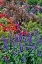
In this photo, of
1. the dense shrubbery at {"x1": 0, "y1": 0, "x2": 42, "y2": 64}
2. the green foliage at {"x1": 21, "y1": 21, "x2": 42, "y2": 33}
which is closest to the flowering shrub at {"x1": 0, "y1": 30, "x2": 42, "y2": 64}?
the dense shrubbery at {"x1": 0, "y1": 0, "x2": 42, "y2": 64}

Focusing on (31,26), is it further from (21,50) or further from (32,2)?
(32,2)

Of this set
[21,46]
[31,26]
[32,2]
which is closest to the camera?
[21,46]

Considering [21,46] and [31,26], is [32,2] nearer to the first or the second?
[31,26]

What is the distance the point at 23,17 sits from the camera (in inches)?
215

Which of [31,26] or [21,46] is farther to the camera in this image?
[31,26]

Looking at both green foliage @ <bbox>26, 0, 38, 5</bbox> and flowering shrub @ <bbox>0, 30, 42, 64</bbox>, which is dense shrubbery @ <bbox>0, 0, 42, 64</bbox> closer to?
flowering shrub @ <bbox>0, 30, 42, 64</bbox>

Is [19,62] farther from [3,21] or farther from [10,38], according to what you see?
[3,21]

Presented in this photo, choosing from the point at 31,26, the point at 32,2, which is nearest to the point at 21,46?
the point at 31,26

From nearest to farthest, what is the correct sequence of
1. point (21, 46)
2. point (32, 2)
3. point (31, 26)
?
1. point (21, 46)
2. point (31, 26)
3. point (32, 2)

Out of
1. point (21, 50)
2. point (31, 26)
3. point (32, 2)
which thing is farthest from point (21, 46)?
point (32, 2)

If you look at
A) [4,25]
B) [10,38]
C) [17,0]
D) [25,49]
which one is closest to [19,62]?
[25,49]

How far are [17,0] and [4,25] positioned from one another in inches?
68.5

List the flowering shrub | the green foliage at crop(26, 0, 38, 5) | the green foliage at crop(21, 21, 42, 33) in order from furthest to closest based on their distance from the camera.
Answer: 1. the green foliage at crop(26, 0, 38, 5)
2. the green foliage at crop(21, 21, 42, 33)
3. the flowering shrub

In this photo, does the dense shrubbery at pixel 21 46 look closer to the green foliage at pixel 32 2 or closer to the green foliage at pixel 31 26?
the green foliage at pixel 31 26
